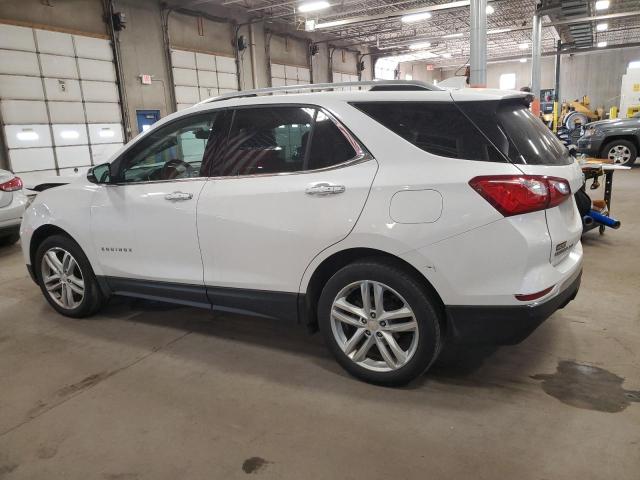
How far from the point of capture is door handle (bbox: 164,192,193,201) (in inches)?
120

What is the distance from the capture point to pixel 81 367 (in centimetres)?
309

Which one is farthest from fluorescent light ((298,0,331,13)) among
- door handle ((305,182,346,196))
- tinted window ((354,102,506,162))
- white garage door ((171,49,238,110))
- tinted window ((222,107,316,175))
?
door handle ((305,182,346,196))

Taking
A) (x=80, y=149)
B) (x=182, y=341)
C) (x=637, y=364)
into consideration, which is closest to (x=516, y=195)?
(x=637, y=364)

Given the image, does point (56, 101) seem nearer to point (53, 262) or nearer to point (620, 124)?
point (53, 262)

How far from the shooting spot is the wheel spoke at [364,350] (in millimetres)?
2625

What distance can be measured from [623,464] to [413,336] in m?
1.03

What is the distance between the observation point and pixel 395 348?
2.55 meters

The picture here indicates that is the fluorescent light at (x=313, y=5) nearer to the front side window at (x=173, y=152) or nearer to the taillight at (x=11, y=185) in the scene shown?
the taillight at (x=11, y=185)

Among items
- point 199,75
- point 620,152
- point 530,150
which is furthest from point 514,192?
point 199,75

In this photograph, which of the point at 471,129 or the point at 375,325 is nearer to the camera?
the point at 471,129

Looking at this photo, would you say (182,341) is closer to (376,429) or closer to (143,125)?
(376,429)

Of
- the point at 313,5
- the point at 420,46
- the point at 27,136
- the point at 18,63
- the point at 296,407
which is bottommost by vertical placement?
the point at 296,407

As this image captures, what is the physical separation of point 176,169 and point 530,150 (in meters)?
2.20

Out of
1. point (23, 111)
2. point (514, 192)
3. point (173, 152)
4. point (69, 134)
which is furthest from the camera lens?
point (69, 134)
